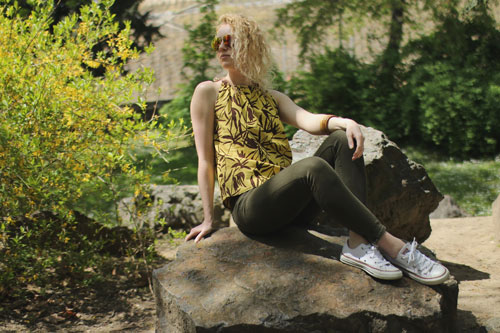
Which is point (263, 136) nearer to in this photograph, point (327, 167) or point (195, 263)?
point (327, 167)

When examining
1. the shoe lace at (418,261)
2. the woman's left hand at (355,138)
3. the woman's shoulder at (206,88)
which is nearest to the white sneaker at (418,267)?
the shoe lace at (418,261)

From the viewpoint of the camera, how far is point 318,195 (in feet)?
8.11

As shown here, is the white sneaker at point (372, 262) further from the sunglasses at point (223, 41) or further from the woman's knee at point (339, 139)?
the sunglasses at point (223, 41)

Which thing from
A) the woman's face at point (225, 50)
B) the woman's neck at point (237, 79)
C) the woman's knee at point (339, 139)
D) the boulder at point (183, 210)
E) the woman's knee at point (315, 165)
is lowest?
the boulder at point (183, 210)

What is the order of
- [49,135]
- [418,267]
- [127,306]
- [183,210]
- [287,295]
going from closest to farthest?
[287,295] → [418,267] → [49,135] → [127,306] → [183,210]

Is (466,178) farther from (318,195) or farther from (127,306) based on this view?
(318,195)

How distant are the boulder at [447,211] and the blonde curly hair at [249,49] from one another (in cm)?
420

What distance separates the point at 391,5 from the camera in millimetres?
9734

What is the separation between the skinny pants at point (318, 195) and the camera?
2.45 metres

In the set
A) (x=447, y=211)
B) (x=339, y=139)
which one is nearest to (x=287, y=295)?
(x=339, y=139)

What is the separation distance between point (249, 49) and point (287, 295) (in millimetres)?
1410

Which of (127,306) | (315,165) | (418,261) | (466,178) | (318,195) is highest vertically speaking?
(315,165)

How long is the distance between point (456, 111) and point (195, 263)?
698 cm

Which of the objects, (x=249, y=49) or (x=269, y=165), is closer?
(x=269, y=165)
